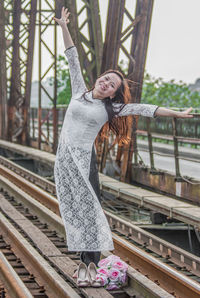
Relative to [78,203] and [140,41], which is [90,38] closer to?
[140,41]

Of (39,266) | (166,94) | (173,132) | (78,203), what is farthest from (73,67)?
(166,94)

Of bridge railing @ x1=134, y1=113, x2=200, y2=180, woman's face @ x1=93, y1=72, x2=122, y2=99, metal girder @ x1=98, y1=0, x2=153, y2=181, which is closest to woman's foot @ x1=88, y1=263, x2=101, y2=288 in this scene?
woman's face @ x1=93, y1=72, x2=122, y2=99

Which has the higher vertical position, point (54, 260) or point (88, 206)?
point (88, 206)

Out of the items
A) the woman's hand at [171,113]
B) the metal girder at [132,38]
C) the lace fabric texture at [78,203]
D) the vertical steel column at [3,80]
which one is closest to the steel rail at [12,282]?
the lace fabric texture at [78,203]

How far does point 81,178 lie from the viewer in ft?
16.6

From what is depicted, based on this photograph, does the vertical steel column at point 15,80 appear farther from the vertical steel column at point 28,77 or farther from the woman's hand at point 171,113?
the woman's hand at point 171,113

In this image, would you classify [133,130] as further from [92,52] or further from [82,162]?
[82,162]

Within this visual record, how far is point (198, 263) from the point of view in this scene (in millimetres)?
6719

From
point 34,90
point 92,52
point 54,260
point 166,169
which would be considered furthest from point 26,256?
point 34,90

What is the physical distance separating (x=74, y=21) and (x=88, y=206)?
25.4ft

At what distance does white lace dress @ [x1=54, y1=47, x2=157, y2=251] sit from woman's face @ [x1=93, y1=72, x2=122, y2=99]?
60mm

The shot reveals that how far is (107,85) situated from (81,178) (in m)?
0.67

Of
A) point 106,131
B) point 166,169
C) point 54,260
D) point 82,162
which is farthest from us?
point 166,169

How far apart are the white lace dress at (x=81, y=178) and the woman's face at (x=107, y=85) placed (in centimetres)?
6
